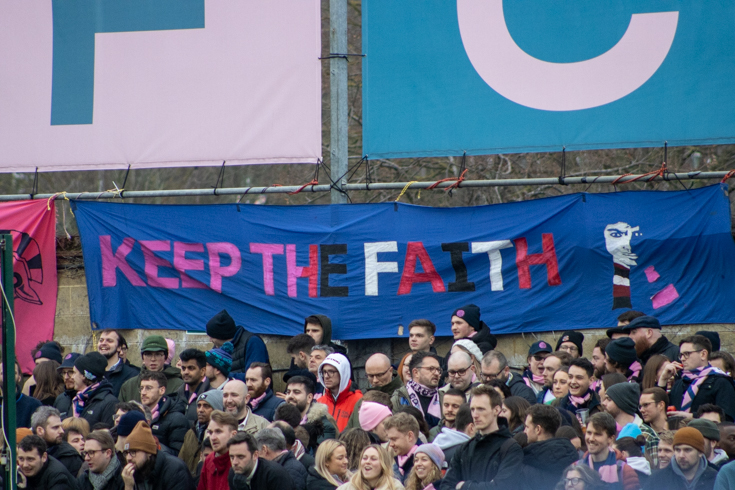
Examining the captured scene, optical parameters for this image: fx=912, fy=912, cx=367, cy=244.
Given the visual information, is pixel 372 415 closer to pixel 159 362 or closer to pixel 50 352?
pixel 159 362

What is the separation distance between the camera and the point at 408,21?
9.05 meters

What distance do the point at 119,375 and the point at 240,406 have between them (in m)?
2.09

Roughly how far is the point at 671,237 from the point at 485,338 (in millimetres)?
2091

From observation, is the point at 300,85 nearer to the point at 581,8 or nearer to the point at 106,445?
the point at 581,8

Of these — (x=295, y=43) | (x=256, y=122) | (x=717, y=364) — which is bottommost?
(x=717, y=364)

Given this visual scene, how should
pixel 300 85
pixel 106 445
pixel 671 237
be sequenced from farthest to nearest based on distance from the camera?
1. pixel 300 85
2. pixel 671 237
3. pixel 106 445

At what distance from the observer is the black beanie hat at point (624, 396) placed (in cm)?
581

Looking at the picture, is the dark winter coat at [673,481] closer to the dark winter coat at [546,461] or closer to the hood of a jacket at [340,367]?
the dark winter coat at [546,461]

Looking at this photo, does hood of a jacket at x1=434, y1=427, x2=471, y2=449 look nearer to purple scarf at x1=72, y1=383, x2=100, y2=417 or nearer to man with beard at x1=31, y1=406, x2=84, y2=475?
man with beard at x1=31, y1=406, x2=84, y2=475

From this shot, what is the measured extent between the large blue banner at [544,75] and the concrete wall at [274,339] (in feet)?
5.98

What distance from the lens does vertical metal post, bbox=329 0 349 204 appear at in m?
9.17

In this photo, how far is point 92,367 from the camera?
25.0 ft

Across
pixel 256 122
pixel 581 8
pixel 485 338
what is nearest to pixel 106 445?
pixel 485 338

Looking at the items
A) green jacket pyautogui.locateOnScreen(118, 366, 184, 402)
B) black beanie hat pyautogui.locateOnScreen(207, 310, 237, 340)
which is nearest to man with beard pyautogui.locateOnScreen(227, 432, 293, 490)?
green jacket pyautogui.locateOnScreen(118, 366, 184, 402)
